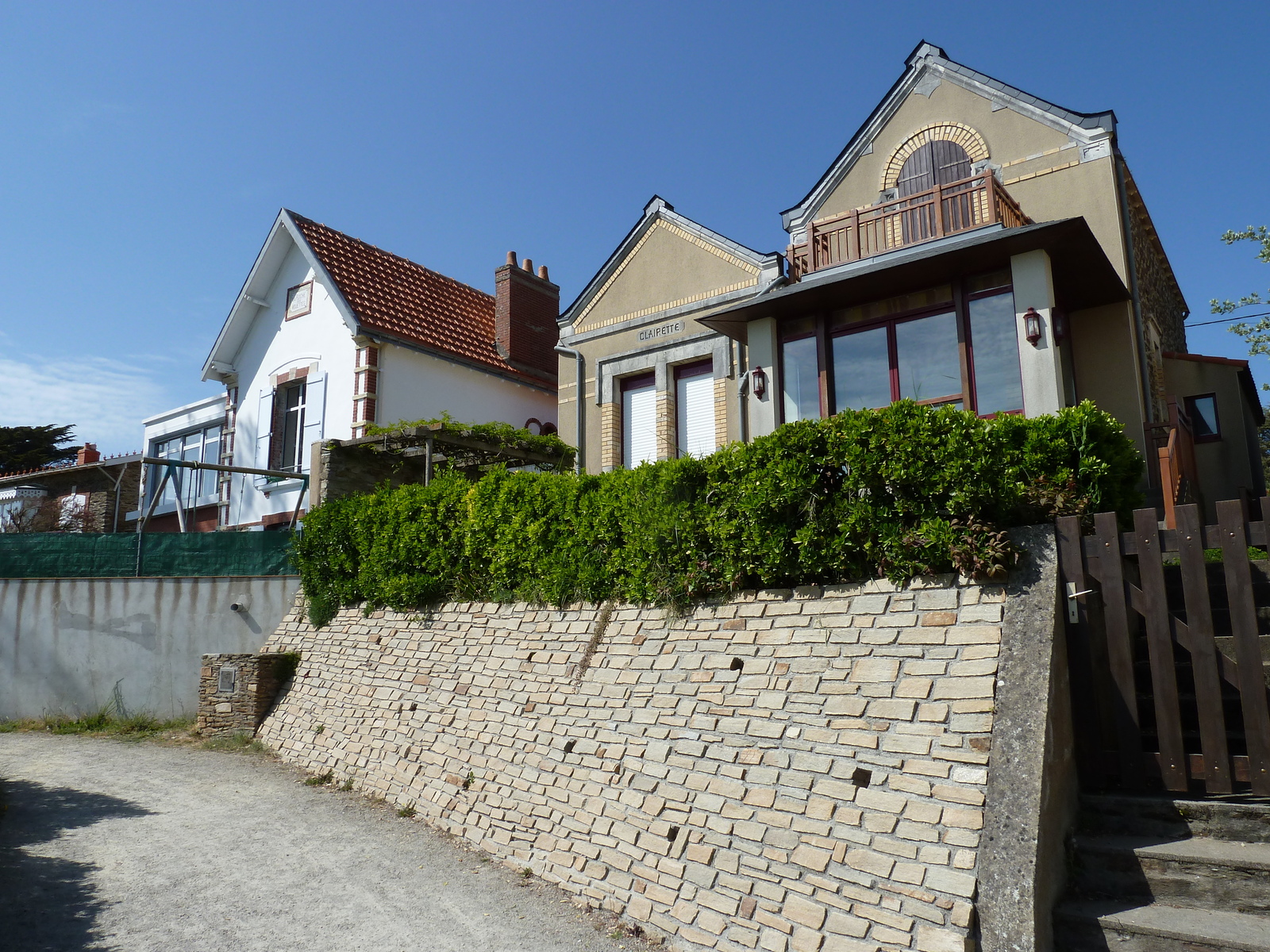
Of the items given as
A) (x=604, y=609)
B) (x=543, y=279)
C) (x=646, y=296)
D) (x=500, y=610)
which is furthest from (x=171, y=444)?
(x=604, y=609)

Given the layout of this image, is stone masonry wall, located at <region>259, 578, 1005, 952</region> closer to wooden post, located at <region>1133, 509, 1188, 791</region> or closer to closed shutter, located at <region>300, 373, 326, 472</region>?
wooden post, located at <region>1133, 509, 1188, 791</region>

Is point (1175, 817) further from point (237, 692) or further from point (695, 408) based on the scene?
point (237, 692)

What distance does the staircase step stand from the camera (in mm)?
4934

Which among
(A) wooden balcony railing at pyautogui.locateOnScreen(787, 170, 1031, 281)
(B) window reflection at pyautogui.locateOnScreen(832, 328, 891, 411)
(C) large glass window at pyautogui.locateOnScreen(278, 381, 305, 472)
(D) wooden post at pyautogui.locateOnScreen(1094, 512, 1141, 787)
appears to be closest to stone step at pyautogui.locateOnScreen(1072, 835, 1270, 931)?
(D) wooden post at pyautogui.locateOnScreen(1094, 512, 1141, 787)

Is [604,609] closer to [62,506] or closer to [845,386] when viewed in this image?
[845,386]

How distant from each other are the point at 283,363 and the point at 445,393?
10.9 feet

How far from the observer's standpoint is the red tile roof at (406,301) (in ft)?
55.7

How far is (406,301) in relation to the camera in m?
18.1

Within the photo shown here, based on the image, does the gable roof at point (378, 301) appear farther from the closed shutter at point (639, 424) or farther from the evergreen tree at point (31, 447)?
the evergreen tree at point (31, 447)

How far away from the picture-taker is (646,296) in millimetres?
14945

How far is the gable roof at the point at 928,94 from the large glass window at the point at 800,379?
10.4 ft

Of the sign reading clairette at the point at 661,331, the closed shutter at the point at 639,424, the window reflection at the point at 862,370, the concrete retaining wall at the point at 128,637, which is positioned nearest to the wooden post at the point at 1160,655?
the window reflection at the point at 862,370

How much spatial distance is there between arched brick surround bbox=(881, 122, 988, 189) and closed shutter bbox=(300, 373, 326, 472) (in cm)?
1049

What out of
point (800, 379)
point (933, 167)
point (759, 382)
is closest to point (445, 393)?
point (759, 382)
